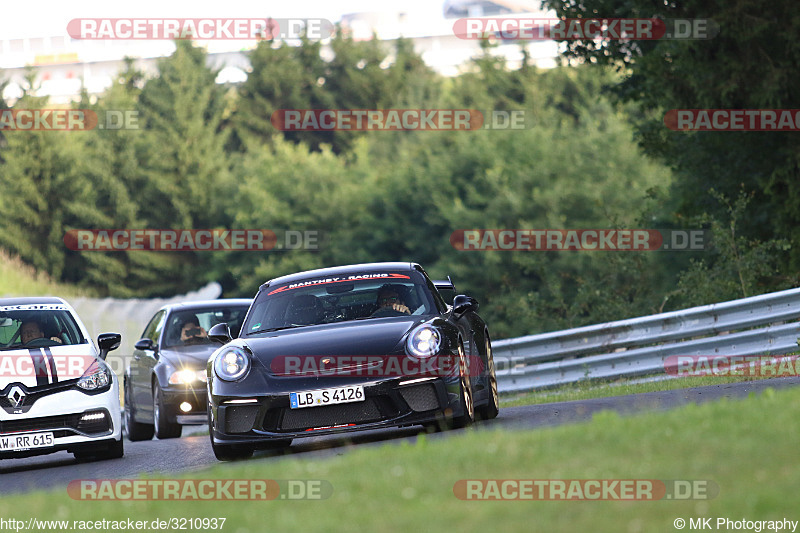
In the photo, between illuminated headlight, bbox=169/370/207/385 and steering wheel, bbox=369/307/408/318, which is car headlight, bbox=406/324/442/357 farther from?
illuminated headlight, bbox=169/370/207/385

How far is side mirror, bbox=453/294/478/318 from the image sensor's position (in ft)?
35.6

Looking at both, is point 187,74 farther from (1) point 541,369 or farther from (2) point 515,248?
(1) point 541,369

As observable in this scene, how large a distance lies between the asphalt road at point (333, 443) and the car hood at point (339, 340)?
30.5 inches

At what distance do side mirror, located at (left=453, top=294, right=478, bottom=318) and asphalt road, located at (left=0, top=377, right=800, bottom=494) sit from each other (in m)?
0.99

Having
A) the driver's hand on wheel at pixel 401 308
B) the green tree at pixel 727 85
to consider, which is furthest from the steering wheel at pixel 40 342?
the green tree at pixel 727 85

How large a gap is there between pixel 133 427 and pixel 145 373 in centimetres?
106

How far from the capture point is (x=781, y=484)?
540cm

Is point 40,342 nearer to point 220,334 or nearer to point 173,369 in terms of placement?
point 220,334

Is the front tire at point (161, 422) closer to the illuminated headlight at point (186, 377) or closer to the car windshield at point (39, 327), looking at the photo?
the illuminated headlight at point (186, 377)

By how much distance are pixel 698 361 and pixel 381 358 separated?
7.30 metres
